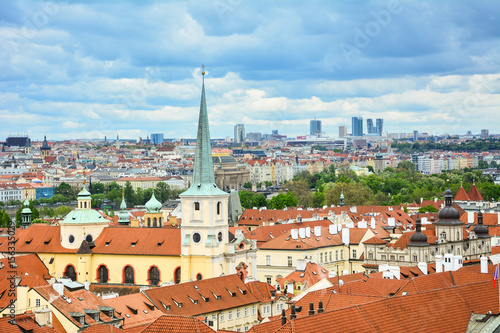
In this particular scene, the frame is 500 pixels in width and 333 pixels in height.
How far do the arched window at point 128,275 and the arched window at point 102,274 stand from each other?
187cm

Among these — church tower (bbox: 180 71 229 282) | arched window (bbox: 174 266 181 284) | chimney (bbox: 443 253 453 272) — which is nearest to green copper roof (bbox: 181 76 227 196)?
church tower (bbox: 180 71 229 282)

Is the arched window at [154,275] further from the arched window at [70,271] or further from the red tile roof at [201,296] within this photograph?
the red tile roof at [201,296]

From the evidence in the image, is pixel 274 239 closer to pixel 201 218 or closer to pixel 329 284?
pixel 201 218

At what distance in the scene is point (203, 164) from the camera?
271ft

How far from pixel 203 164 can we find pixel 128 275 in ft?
38.0

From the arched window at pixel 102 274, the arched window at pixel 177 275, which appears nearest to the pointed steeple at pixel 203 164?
the arched window at pixel 177 275

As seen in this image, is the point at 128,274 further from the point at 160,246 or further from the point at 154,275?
the point at 160,246

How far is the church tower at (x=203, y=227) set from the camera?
259 feet

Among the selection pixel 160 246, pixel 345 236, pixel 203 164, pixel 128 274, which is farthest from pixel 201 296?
pixel 345 236

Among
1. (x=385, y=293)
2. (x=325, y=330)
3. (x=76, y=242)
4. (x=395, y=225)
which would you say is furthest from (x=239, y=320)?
(x=395, y=225)

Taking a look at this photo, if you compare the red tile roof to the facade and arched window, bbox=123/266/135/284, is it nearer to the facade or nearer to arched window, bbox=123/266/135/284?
arched window, bbox=123/266/135/284

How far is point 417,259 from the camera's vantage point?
88500 mm

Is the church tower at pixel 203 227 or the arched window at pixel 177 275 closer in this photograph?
the church tower at pixel 203 227

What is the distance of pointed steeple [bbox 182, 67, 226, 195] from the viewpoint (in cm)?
8094
